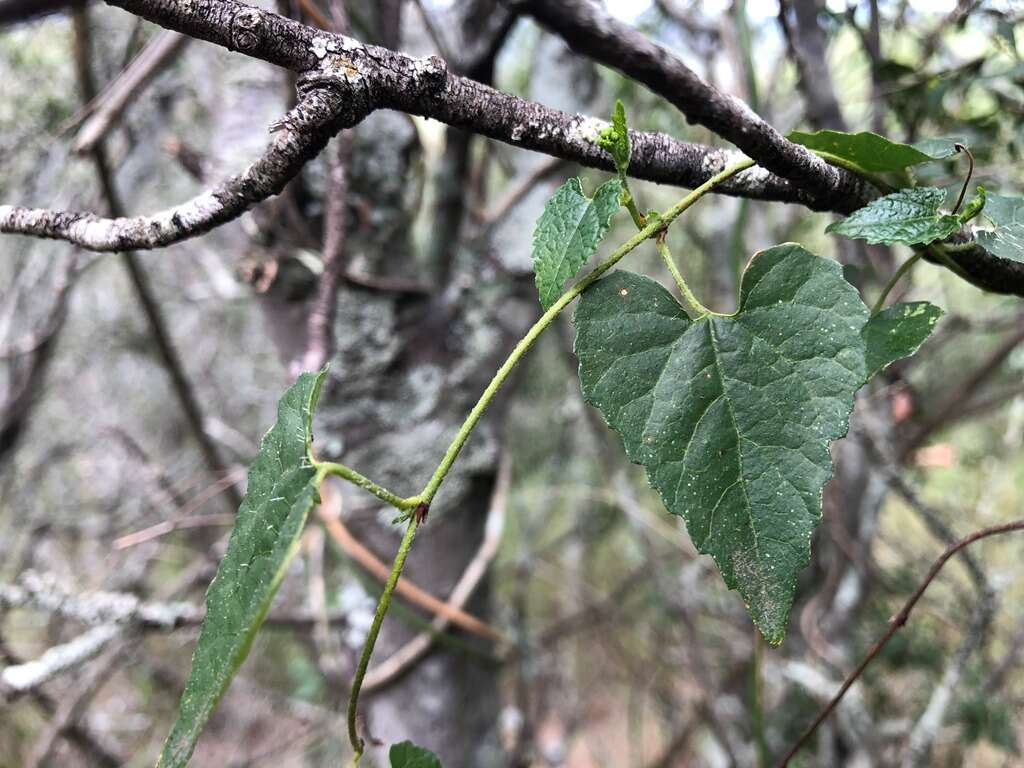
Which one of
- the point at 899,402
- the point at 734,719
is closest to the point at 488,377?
the point at 899,402

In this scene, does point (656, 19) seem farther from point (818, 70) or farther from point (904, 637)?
point (904, 637)

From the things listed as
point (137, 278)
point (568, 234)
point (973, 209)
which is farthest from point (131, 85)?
point (973, 209)

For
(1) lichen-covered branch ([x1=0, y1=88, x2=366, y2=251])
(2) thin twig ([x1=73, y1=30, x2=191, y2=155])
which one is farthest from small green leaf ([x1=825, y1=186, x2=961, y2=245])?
(2) thin twig ([x1=73, y1=30, x2=191, y2=155])

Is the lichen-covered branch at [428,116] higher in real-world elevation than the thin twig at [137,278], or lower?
lower

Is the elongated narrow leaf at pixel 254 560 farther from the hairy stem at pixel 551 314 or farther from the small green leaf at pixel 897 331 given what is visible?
the small green leaf at pixel 897 331

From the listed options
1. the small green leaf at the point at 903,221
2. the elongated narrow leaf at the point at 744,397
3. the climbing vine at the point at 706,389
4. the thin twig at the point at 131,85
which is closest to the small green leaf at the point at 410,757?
the climbing vine at the point at 706,389
